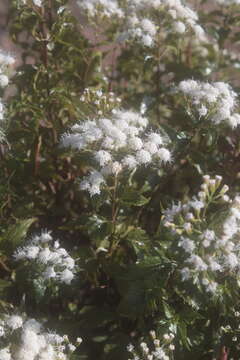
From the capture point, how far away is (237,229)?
2.35 meters

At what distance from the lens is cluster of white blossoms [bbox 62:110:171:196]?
2428 millimetres

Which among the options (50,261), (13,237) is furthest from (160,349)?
(13,237)

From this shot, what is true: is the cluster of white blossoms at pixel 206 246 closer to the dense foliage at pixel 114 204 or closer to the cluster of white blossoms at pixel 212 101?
the dense foliage at pixel 114 204

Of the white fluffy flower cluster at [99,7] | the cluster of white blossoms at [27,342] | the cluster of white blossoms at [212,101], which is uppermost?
the white fluffy flower cluster at [99,7]

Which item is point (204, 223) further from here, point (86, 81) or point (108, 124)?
point (86, 81)

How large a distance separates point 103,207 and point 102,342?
0.73 metres

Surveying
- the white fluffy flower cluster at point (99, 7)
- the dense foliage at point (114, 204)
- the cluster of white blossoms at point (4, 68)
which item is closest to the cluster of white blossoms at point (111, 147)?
the dense foliage at point (114, 204)

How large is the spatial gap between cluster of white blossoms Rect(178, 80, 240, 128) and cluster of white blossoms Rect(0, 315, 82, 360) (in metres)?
1.33

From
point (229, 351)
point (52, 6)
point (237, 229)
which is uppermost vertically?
point (52, 6)

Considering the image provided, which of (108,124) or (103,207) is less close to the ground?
(108,124)

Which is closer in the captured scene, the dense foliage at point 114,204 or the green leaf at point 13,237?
the dense foliage at point 114,204

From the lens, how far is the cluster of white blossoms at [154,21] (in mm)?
3152

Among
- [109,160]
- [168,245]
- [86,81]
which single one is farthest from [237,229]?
[86,81]

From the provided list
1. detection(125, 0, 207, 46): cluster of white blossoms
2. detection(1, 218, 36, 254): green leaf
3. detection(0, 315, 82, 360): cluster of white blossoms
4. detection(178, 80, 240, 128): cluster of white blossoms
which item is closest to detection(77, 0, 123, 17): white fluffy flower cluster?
detection(125, 0, 207, 46): cluster of white blossoms
